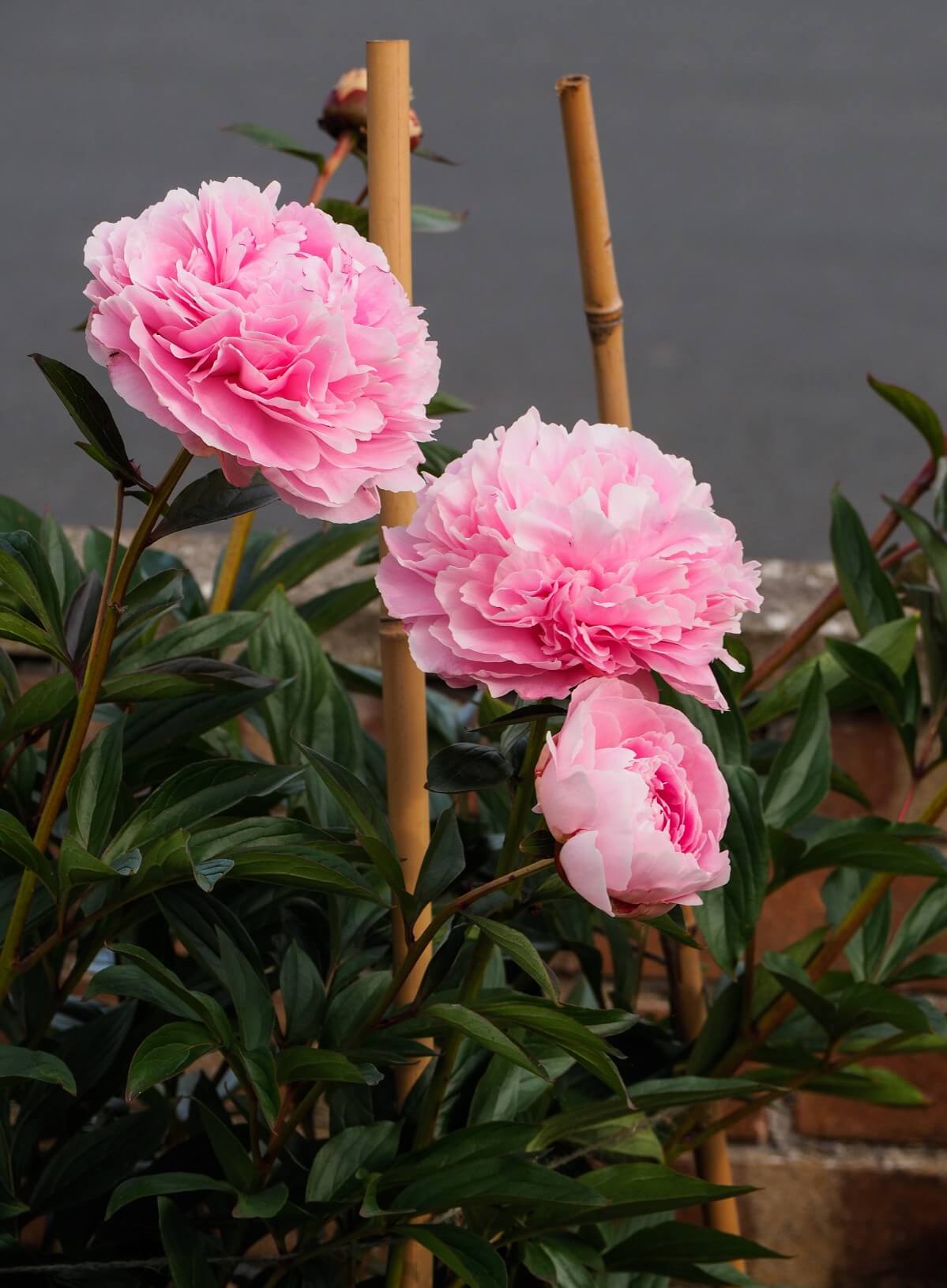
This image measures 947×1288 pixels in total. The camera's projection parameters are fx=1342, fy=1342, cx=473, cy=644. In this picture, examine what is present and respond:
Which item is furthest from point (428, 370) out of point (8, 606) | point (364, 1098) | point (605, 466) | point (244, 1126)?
point (244, 1126)

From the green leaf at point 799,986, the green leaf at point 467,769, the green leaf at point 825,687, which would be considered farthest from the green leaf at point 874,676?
the green leaf at point 467,769

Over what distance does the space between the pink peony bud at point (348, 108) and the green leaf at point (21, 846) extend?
1.22ft

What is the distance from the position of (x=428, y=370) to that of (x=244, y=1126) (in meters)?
0.41

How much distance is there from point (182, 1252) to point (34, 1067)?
0.31 feet

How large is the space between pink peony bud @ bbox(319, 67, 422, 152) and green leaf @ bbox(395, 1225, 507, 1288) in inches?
18.1

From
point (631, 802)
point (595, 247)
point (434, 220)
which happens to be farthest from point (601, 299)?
point (631, 802)

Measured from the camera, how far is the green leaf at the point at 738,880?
1.71 feet

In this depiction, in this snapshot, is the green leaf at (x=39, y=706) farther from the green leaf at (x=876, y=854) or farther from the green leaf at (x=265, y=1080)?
the green leaf at (x=876, y=854)

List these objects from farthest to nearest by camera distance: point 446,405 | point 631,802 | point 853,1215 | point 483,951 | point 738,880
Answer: point 853,1215
point 446,405
point 738,880
point 483,951
point 631,802

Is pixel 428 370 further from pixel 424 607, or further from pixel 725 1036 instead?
pixel 725 1036

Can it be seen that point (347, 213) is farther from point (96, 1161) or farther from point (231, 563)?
point (96, 1161)

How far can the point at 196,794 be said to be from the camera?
47 cm

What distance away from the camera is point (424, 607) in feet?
1.20

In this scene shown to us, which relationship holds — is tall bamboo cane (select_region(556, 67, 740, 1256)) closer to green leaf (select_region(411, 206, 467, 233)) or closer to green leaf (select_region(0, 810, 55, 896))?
green leaf (select_region(411, 206, 467, 233))
